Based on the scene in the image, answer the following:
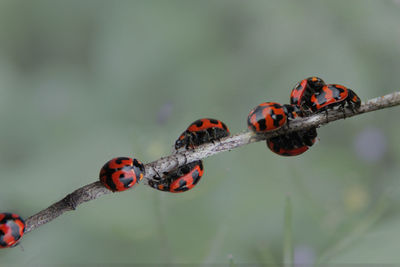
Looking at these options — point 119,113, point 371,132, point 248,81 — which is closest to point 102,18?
point 119,113

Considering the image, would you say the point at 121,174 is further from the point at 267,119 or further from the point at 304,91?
the point at 304,91

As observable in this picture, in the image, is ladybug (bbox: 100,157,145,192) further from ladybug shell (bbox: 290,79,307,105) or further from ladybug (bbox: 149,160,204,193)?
ladybug shell (bbox: 290,79,307,105)

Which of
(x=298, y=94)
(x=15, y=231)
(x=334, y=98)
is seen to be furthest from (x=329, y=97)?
(x=15, y=231)

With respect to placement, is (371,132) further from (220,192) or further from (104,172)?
(104,172)

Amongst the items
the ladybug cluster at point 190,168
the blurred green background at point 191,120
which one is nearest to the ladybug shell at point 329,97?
the ladybug cluster at point 190,168

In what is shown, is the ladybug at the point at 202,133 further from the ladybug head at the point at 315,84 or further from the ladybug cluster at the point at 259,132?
the ladybug head at the point at 315,84

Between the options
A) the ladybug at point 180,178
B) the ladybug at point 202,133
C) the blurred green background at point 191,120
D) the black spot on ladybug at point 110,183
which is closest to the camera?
the black spot on ladybug at point 110,183

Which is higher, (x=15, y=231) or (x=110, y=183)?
(x=110, y=183)
